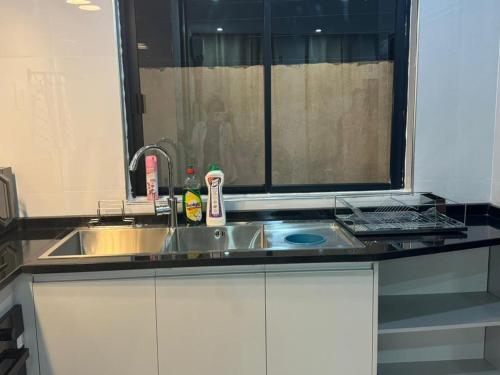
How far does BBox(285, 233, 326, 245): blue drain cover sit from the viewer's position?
181cm

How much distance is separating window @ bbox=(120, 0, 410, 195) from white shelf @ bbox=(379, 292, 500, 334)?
1.92 ft

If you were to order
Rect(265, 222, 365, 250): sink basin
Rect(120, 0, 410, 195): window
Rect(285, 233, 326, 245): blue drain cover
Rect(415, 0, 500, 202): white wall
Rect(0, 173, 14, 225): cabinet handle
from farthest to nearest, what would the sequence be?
Rect(120, 0, 410, 195): window → Rect(415, 0, 500, 202): white wall → Rect(0, 173, 14, 225): cabinet handle → Rect(285, 233, 326, 245): blue drain cover → Rect(265, 222, 365, 250): sink basin

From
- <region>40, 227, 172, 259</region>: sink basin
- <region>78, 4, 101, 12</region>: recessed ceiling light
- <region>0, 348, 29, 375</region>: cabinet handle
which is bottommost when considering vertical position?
<region>0, 348, 29, 375</region>: cabinet handle

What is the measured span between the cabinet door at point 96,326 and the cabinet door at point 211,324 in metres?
0.05

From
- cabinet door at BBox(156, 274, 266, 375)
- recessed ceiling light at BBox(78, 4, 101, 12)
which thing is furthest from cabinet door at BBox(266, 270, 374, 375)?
recessed ceiling light at BBox(78, 4, 101, 12)

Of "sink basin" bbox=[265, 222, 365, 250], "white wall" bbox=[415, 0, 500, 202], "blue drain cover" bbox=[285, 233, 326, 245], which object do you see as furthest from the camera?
→ "white wall" bbox=[415, 0, 500, 202]

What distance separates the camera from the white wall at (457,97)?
203 cm

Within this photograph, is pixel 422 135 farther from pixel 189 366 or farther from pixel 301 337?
pixel 189 366

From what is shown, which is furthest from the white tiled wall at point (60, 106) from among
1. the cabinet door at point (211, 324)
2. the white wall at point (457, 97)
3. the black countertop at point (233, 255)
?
the white wall at point (457, 97)

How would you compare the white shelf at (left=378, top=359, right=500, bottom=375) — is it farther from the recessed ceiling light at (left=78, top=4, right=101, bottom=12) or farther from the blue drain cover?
the recessed ceiling light at (left=78, top=4, right=101, bottom=12)

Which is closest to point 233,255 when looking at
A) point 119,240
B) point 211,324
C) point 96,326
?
point 211,324

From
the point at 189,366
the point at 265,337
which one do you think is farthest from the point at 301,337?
the point at 189,366

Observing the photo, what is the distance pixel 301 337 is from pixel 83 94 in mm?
1410

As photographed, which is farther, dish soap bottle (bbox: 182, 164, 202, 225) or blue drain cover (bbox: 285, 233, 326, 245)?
dish soap bottle (bbox: 182, 164, 202, 225)
